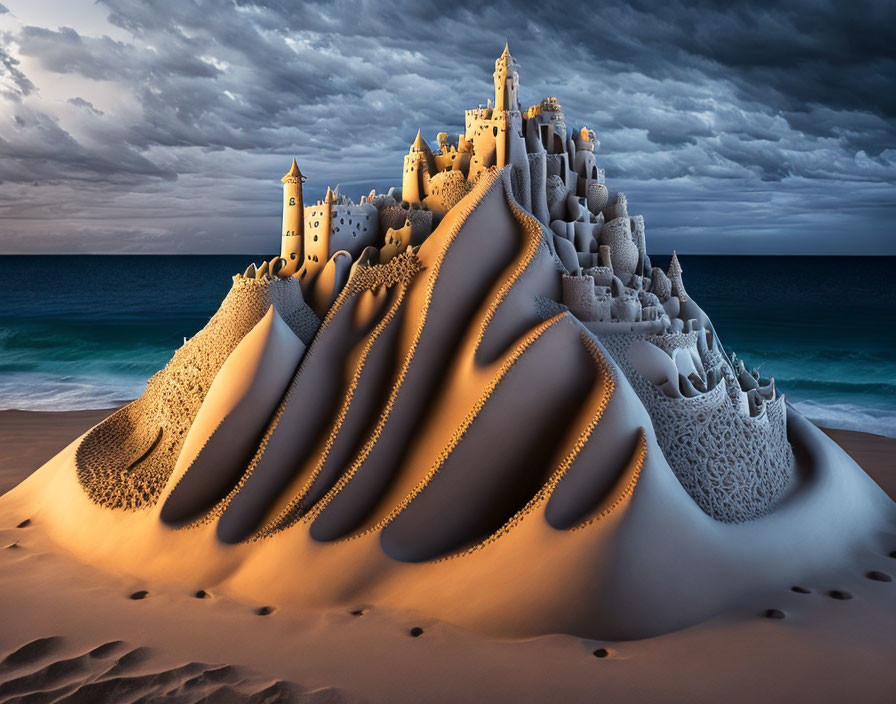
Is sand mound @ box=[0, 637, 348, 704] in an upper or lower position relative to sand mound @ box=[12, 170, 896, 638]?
lower

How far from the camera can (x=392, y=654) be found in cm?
780

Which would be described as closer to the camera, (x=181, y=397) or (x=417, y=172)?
(x=181, y=397)

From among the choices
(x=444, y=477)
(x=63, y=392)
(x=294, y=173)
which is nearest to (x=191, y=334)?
(x=63, y=392)

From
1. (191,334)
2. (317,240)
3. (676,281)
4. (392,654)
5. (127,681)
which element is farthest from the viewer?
(191,334)

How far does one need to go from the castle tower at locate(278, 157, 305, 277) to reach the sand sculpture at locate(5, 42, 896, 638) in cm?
4

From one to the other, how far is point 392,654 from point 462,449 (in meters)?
2.61

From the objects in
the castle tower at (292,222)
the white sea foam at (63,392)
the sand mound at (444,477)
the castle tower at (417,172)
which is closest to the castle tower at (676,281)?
the sand mound at (444,477)

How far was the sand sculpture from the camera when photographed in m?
8.43

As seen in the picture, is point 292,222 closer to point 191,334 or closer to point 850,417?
point 850,417

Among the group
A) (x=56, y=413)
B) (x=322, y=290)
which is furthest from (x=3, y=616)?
(x=56, y=413)

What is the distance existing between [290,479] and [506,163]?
661 cm

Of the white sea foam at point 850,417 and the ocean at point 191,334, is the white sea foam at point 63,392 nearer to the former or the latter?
the ocean at point 191,334

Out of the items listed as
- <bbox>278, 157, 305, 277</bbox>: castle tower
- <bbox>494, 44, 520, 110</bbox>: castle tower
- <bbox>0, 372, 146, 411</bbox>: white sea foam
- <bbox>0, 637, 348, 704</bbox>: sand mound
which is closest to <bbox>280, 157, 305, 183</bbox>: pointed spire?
<bbox>278, 157, 305, 277</bbox>: castle tower

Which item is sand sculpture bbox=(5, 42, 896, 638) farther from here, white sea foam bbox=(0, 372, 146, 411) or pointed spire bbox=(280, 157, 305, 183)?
white sea foam bbox=(0, 372, 146, 411)
